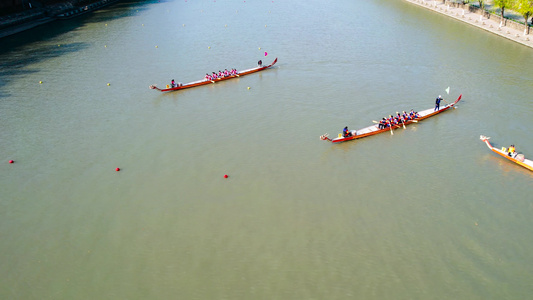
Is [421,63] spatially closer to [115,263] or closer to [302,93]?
[302,93]

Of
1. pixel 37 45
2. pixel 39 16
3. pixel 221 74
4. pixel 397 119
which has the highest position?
pixel 39 16

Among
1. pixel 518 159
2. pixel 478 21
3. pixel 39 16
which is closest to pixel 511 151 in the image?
pixel 518 159

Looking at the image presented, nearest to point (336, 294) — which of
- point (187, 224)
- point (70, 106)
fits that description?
point (187, 224)

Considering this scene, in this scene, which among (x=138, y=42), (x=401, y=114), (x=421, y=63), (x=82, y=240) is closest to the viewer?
(x=82, y=240)

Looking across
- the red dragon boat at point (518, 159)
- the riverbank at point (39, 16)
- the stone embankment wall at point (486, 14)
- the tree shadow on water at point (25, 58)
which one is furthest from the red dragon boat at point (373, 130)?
the riverbank at point (39, 16)

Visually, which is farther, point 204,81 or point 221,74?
point 221,74

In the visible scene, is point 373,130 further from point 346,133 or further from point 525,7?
point 525,7
